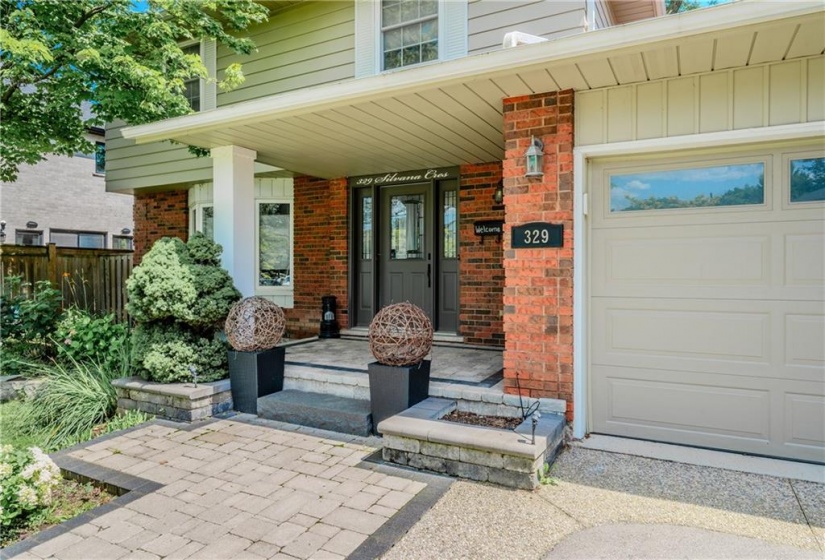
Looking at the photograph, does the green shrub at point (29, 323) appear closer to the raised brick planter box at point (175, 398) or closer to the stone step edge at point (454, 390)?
the raised brick planter box at point (175, 398)

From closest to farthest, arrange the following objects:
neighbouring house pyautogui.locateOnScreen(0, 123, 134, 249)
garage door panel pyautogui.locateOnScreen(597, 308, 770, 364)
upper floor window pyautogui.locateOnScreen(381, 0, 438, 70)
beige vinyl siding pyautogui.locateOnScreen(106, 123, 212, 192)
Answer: garage door panel pyautogui.locateOnScreen(597, 308, 770, 364) → upper floor window pyautogui.locateOnScreen(381, 0, 438, 70) → beige vinyl siding pyautogui.locateOnScreen(106, 123, 212, 192) → neighbouring house pyautogui.locateOnScreen(0, 123, 134, 249)

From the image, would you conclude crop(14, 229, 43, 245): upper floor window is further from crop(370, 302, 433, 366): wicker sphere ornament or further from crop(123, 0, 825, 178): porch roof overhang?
crop(370, 302, 433, 366): wicker sphere ornament

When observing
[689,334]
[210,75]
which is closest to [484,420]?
[689,334]

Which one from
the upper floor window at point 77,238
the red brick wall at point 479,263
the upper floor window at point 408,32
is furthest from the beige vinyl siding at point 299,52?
the upper floor window at point 77,238

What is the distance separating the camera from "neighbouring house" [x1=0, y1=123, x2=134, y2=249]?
1356 cm

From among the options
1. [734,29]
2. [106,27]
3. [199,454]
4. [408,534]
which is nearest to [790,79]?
[734,29]

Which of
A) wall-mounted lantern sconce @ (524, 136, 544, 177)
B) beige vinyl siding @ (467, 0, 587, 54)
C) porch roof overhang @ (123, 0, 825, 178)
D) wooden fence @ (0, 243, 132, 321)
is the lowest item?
wooden fence @ (0, 243, 132, 321)

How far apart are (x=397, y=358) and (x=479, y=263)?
109 inches

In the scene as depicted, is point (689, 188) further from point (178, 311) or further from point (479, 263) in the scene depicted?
point (178, 311)

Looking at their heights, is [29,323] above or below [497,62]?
below

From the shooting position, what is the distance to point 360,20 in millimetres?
6598

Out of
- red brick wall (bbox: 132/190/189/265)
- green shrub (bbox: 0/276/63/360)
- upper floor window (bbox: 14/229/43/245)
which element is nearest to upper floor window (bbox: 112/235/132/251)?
upper floor window (bbox: 14/229/43/245)

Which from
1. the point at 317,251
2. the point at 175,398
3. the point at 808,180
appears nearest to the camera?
the point at 808,180

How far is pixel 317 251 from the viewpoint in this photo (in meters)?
7.69
